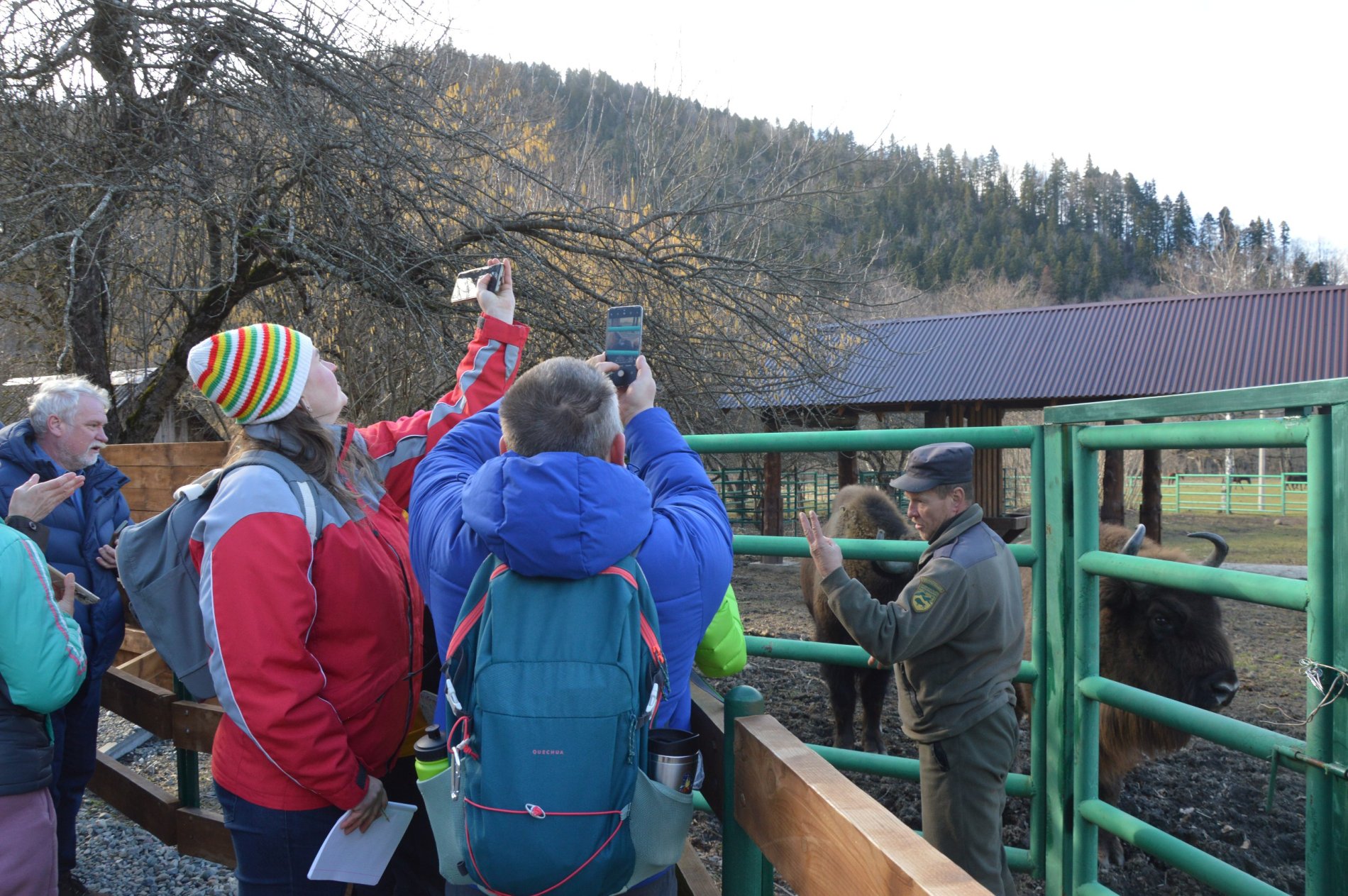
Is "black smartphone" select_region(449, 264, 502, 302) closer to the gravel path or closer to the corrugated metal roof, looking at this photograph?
the gravel path

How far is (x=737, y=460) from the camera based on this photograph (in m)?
22.7

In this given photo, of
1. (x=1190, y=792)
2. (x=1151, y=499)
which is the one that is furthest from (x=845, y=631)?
(x=1151, y=499)

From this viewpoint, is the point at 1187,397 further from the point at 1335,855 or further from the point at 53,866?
the point at 53,866

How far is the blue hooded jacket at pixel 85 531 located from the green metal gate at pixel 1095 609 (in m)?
2.24

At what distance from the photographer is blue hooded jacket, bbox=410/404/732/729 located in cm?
149

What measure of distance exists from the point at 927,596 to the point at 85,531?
306 centimetres

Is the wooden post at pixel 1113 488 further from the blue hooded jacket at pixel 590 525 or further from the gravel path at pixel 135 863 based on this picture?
the blue hooded jacket at pixel 590 525

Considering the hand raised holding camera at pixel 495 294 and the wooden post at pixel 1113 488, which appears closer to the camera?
the hand raised holding camera at pixel 495 294

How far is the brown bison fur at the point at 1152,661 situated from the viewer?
3785 millimetres

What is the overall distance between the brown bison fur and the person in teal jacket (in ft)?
12.0

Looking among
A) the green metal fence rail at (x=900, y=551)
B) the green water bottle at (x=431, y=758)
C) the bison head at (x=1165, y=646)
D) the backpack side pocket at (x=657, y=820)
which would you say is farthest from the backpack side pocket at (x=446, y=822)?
the bison head at (x=1165, y=646)

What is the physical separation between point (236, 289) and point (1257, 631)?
11.4 meters

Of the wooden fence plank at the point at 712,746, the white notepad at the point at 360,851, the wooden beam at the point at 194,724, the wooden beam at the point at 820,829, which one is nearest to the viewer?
the wooden beam at the point at 820,829

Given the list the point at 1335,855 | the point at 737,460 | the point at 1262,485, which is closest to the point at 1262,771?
the point at 1335,855
